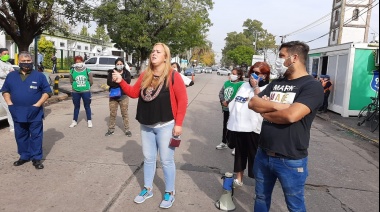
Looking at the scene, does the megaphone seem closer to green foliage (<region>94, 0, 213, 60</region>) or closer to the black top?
the black top

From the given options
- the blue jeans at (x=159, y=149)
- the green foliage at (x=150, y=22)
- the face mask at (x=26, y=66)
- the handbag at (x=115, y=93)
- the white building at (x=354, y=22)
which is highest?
the white building at (x=354, y=22)

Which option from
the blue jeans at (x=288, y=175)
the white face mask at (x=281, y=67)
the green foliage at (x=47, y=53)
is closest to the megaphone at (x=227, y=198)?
the blue jeans at (x=288, y=175)

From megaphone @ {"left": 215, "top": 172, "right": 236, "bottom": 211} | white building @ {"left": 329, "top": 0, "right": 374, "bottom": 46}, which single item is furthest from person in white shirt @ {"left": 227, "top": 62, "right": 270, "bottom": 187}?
white building @ {"left": 329, "top": 0, "right": 374, "bottom": 46}

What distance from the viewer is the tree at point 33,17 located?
11.5 meters

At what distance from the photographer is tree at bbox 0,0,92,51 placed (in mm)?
11471

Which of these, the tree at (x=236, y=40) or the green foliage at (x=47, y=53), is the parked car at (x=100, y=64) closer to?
the green foliage at (x=47, y=53)

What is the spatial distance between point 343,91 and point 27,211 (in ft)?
39.4

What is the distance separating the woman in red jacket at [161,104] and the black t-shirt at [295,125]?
1.25 m

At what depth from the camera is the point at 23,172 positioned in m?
4.79

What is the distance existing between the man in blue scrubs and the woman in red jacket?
1882 mm

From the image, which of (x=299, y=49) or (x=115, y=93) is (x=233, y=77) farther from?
(x=299, y=49)

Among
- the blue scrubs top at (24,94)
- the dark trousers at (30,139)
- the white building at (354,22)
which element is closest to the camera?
the blue scrubs top at (24,94)

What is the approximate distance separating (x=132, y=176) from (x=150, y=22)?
86.2 feet

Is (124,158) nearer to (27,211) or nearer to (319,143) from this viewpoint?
(27,211)
